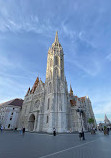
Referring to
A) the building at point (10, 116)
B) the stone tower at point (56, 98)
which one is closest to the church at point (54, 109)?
the stone tower at point (56, 98)

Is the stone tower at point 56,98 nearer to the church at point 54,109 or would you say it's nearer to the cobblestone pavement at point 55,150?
the church at point 54,109

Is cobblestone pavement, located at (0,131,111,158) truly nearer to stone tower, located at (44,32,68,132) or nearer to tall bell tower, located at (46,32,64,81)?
stone tower, located at (44,32,68,132)

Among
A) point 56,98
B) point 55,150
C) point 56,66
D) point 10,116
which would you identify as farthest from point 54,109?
point 10,116

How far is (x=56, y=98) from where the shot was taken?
1037 inches

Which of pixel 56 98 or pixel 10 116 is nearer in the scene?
pixel 56 98

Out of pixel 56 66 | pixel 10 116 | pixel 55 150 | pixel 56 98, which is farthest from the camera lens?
pixel 10 116

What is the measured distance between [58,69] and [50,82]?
580 centimetres

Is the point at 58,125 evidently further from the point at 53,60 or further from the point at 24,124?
the point at 53,60

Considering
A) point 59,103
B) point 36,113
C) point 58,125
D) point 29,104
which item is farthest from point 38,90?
point 58,125

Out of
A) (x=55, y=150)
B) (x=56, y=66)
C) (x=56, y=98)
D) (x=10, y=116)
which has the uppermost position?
(x=56, y=66)

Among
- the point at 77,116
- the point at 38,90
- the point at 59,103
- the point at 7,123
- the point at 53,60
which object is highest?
the point at 53,60

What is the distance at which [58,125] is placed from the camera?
23109 millimetres

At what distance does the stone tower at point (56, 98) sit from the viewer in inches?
920

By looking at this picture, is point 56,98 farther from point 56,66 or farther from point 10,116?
point 10,116
